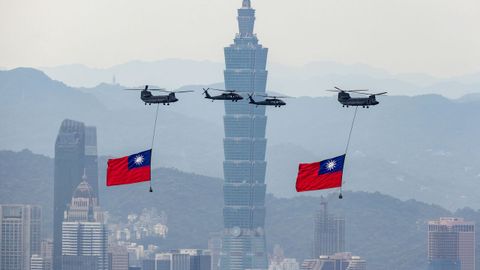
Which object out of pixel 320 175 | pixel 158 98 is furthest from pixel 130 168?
pixel 320 175

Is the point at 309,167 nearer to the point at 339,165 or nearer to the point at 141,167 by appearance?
the point at 339,165

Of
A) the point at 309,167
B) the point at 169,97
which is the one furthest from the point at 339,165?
the point at 169,97

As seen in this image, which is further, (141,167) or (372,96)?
(141,167)

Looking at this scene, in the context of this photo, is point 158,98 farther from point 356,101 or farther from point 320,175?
point 356,101

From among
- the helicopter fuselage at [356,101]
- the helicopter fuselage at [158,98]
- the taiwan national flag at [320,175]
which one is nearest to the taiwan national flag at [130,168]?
the helicopter fuselage at [158,98]

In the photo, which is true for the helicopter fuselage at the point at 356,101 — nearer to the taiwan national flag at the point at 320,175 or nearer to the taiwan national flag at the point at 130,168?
the taiwan national flag at the point at 320,175

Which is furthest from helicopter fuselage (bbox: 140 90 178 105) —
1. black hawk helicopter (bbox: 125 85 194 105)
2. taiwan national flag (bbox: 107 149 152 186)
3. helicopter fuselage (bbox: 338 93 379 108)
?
helicopter fuselage (bbox: 338 93 379 108)

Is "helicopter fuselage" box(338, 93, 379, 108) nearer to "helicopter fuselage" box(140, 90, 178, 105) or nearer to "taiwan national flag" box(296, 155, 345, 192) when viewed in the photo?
"taiwan national flag" box(296, 155, 345, 192)
